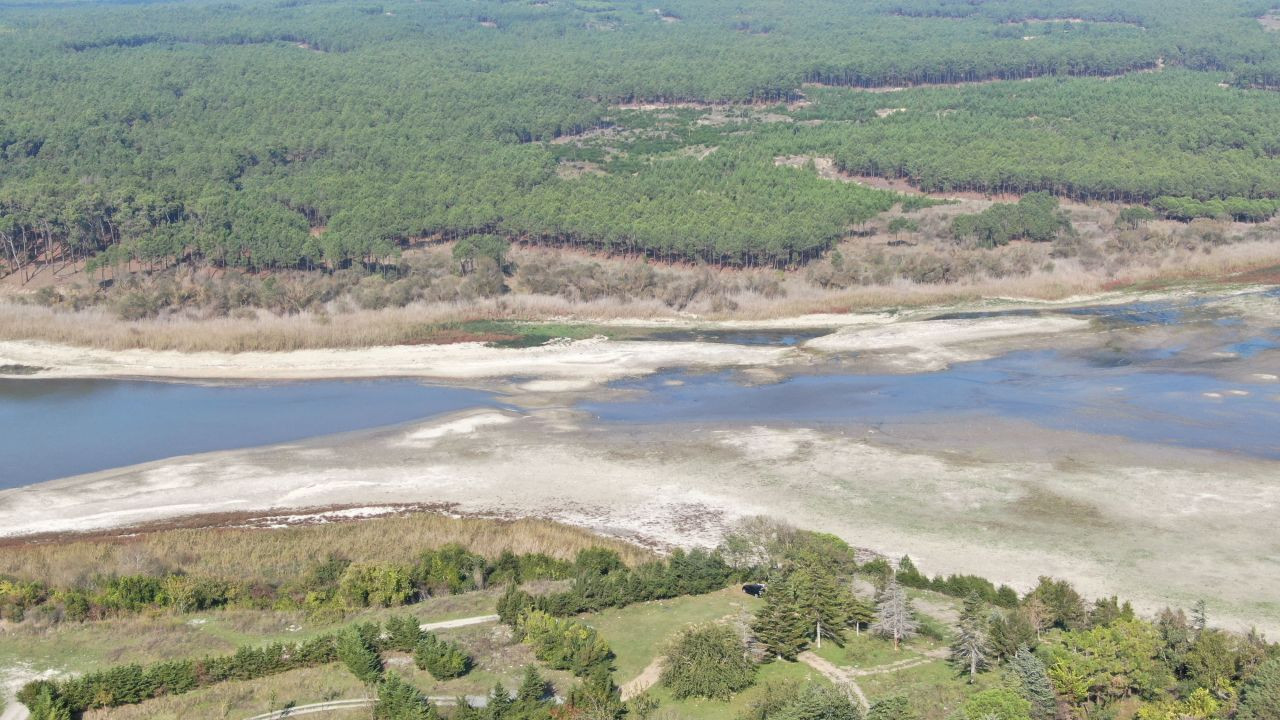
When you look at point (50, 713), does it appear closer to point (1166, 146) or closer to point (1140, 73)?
point (1166, 146)

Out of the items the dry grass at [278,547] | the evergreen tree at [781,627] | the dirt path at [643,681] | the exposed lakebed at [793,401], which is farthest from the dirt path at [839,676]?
the exposed lakebed at [793,401]

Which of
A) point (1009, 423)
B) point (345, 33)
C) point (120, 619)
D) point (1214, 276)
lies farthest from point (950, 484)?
point (345, 33)

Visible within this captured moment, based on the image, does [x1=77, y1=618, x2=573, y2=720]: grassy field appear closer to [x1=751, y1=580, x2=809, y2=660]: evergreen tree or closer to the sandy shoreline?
[x1=751, y1=580, x2=809, y2=660]: evergreen tree

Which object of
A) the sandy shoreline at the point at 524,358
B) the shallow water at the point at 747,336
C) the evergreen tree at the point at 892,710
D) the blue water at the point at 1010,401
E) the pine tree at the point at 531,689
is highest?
the evergreen tree at the point at 892,710

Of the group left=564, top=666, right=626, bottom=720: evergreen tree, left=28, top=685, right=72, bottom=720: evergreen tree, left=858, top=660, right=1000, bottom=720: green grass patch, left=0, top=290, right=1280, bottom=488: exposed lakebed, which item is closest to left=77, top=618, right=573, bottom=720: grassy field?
left=28, top=685, right=72, bottom=720: evergreen tree

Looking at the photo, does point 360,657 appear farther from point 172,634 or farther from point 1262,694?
point 1262,694

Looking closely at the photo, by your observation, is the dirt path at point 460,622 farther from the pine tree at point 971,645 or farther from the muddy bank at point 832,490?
the pine tree at point 971,645
